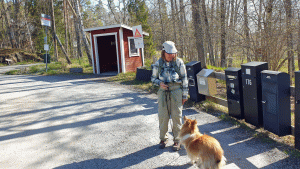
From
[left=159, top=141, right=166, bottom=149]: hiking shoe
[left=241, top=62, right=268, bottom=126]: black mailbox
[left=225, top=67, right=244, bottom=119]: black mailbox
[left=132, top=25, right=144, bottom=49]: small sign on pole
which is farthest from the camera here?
[left=132, top=25, right=144, bottom=49]: small sign on pole

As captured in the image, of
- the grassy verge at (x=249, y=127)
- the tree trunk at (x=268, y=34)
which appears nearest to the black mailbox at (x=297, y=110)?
the grassy verge at (x=249, y=127)

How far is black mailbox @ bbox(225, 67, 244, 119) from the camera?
4.91 meters

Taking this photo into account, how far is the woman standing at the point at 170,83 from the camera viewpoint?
3.87m

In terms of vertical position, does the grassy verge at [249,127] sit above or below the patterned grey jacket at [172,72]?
below

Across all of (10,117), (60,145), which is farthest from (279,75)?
(10,117)

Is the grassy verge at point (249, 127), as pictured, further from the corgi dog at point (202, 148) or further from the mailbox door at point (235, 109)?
the corgi dog at point (202, 148)

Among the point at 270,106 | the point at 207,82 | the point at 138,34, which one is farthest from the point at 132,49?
the point at 270,106

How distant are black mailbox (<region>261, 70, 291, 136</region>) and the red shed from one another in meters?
10.3

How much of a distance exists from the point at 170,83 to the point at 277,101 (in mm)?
1901

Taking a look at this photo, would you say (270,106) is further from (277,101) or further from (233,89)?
(233,89)

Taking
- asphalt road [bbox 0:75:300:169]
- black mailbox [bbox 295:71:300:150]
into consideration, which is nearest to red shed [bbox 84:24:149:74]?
asphalt road [bbox 0:75:300:169]

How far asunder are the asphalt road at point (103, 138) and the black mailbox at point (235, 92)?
35 cm

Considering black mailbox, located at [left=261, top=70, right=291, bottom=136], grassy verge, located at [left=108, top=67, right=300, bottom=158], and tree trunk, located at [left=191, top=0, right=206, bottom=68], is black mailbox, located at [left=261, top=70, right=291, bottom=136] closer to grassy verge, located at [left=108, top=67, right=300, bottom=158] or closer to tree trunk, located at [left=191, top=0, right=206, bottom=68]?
grassy verge, located at [left=108, top=67, right=300, bottom=158]

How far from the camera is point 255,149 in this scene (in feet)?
12.7
